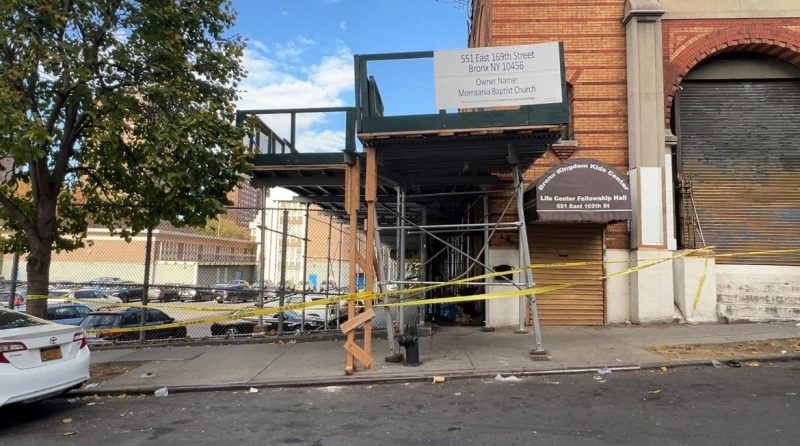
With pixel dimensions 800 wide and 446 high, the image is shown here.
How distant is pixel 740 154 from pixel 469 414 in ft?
33.0

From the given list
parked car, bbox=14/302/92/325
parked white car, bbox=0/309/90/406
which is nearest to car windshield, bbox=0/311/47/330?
parked white car, bbox=0/309/90/406

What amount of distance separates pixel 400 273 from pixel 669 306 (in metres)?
5.75

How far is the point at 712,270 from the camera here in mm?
10641

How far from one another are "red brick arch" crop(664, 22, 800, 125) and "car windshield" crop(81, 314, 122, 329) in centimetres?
1278

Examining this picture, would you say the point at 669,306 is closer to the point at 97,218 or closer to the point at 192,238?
the point at 97,218

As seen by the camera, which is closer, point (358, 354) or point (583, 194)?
point (358, 354)

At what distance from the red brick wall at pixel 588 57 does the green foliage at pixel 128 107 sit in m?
6.12

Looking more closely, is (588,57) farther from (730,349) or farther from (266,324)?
(266,324)

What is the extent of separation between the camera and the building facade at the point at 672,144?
1102 cm

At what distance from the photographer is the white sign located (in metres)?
7.53

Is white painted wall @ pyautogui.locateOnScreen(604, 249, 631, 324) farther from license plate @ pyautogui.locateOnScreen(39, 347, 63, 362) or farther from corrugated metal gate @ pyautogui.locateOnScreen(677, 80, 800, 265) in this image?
license plate @ pyautogui.locateOnScreen(39, 347, 63, 362)

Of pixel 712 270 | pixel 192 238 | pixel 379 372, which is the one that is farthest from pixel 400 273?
pixel 192 238

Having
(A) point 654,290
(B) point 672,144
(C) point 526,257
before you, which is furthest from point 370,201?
(B) point 672,144

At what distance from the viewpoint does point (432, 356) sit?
27.6 feet
